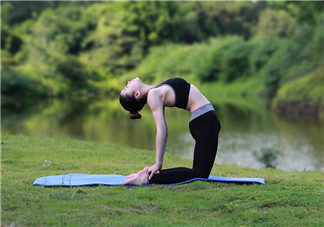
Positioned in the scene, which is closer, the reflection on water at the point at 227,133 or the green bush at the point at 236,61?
the reflection on water at the point at 227,133

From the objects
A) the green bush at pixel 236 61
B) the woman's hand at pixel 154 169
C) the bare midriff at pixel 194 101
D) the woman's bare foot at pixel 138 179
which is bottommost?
the woman's bare foot at pixel 138 179

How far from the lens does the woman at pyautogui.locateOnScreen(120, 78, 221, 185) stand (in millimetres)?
6773

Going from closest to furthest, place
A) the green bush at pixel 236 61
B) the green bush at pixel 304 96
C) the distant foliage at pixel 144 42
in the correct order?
the green bush at pixel 304 96 → the distant foliage at pixel 144 42 → the green bush at pixel 236 61

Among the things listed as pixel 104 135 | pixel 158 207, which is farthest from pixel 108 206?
pixel 104 135

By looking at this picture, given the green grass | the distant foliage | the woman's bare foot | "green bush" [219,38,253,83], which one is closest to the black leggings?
the woman's bare foot

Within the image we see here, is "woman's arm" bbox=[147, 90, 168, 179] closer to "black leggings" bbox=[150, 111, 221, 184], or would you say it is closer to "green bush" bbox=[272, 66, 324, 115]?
"black leggings" bbox=[150, 111, 221, 184]

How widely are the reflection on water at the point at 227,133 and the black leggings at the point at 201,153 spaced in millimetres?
9161

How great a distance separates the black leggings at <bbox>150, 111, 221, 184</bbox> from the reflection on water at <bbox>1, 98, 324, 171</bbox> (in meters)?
9.16

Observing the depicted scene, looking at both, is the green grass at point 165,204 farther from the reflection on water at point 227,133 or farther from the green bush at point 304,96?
the green bush at point 304,96

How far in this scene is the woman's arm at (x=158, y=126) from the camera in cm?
661

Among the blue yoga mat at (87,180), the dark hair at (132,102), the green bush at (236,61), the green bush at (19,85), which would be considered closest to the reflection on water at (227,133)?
the blue yoga mat at (87,180)

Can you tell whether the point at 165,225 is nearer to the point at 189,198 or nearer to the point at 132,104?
the point at 189,198

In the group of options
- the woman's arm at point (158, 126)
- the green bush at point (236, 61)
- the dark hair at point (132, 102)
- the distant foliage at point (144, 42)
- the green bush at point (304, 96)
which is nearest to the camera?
the woman's arm at point (158, 126)

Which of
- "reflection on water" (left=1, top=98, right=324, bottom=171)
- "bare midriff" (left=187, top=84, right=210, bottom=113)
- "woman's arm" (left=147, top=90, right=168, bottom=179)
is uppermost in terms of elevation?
"bare midriff" (left=187, top=84, right=210, bottom=113)
